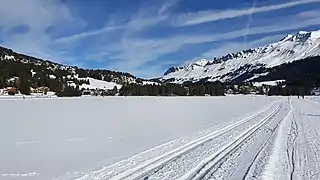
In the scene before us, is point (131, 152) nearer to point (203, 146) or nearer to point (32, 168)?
point (203, 146)

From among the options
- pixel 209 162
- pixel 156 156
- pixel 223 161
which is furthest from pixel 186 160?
pixel 156 156

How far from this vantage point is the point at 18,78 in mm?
130750

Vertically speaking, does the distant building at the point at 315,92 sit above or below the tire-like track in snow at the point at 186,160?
above

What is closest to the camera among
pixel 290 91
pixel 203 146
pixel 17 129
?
pixel 203 146

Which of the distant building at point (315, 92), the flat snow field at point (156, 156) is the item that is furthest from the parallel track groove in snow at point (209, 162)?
the distant building at point (315, 92)

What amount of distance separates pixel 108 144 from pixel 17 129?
21.9ft

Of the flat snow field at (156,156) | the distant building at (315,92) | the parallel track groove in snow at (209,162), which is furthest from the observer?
the distant building at (315,92)

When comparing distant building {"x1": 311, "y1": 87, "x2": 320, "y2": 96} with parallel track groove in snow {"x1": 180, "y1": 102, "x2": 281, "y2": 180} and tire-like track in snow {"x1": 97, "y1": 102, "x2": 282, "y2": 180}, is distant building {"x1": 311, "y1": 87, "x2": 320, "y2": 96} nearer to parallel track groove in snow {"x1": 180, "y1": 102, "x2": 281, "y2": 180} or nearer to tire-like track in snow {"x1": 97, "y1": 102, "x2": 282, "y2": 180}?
tire-like track in snow {"x1": 97, "y1": 102, "x2": 282, "y2": 180}

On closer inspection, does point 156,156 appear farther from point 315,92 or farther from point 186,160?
point 315,92

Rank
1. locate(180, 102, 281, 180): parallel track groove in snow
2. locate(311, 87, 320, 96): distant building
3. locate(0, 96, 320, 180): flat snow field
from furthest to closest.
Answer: locate(311, 87, 320, 96): distant building, locate(0, 96, 320, 180): flat snow field, locate(180, 102, 281, 180): parallel track groove in snow

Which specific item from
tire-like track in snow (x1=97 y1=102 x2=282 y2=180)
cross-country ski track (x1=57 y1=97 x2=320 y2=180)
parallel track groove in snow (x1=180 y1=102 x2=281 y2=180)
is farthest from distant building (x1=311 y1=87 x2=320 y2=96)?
parallel track groove in snow (x1=180 y1=102 x2=281 y2=180)

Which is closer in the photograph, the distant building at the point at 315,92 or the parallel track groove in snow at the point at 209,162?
the parallel track groove in snow at the point at 209,162

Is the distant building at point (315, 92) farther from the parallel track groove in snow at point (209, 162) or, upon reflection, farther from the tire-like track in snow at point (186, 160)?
the parallel track groove in snow at point (209, 162)

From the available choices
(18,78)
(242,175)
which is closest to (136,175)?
(242,175)
